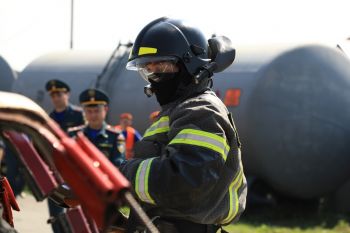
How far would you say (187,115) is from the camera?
2.78 metres

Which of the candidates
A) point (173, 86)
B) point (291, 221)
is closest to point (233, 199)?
point (173, 86)

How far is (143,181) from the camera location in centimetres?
269

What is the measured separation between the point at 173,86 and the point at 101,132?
3.43 m

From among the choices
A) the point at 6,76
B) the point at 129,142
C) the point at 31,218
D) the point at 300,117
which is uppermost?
the point at 300,117

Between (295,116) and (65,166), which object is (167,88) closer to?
(65,166)

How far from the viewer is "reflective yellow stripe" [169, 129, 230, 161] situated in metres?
2.67

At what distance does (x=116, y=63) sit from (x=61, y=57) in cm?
167

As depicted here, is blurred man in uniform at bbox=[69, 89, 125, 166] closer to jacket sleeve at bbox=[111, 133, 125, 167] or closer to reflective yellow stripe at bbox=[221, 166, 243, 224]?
jacket sleeve at bbox=[111, 133, 125, 167]

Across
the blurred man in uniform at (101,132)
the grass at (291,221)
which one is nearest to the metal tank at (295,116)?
the grass at (291,221)

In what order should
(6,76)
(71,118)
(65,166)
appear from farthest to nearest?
1. (6,76)
2. (71,118)
3. (65,166)

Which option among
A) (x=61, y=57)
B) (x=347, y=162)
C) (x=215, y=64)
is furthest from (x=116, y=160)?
(x=61, y=57)

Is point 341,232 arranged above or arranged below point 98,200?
below

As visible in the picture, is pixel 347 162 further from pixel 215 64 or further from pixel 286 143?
pixel 215 64

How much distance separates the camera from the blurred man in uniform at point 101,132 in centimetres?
631
